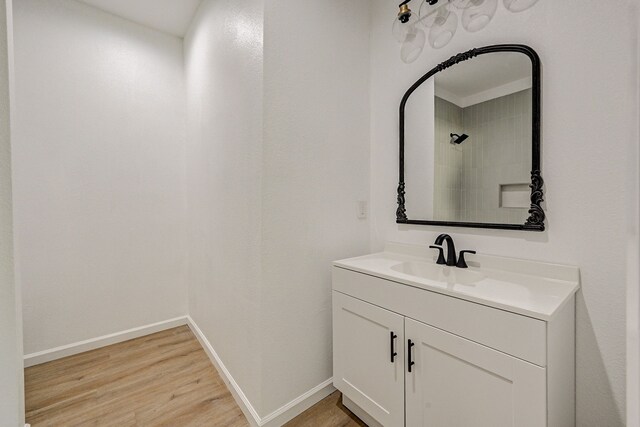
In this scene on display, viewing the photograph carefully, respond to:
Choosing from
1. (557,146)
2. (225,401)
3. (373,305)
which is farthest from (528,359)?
(225,401)

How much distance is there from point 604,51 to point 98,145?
10.4 ft

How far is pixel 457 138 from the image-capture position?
1.53 meters

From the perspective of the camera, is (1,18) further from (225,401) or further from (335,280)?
(225,401)

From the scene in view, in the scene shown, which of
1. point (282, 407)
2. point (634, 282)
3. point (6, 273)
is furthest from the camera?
point (282, 407)

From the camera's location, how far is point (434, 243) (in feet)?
5.11

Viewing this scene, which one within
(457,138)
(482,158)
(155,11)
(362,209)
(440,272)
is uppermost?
(155,11)

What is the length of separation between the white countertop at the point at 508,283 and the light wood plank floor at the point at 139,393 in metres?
0.89

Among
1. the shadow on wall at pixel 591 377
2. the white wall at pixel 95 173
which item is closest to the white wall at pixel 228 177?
the white wall at pixel 95 173

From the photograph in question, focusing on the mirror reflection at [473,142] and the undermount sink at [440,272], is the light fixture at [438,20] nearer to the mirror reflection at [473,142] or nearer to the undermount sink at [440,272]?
the mirror reflection at [473,142]

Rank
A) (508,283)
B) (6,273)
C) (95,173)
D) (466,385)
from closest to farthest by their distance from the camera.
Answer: (6,273), (466,385), (508,283), (95,173)

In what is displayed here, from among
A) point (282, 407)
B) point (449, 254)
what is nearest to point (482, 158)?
point (449, 254)

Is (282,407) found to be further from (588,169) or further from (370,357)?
(588,169)

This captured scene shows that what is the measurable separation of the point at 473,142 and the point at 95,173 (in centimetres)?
279

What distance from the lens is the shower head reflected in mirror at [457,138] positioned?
59.1 inches
